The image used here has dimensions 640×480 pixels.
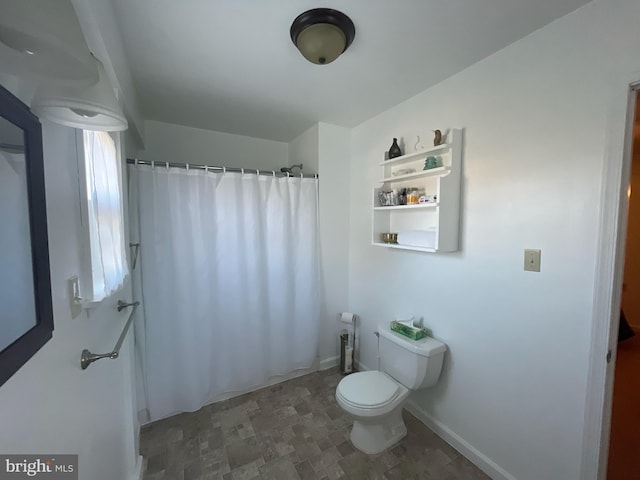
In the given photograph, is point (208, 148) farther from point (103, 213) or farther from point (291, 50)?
point (103, 213)

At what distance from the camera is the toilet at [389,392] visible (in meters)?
1.60

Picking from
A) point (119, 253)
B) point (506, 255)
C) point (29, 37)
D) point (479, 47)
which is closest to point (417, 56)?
point (479, 47)

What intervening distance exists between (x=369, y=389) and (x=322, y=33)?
2.03m

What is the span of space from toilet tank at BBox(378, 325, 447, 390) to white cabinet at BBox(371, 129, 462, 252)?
0.63 metres

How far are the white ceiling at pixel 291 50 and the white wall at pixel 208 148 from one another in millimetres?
→ 270

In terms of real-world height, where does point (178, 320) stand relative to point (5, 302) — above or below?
below

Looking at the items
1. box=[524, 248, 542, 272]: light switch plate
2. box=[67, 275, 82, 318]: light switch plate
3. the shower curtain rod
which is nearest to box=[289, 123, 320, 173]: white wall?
the shower curtain rod

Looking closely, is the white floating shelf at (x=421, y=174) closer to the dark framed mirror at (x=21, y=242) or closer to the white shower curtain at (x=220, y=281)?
the white shower curtain at (x=220, y=281)

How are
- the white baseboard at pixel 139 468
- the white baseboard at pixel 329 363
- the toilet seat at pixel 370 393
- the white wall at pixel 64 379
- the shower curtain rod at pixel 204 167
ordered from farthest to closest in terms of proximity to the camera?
the white baseboard at pixel 329 363 < the shower curtain rod at pixel 204 167 < the toilet seat at pixel 370 393 < the white baseboard at pixel 139 468 < the white wall at pixel 64 379

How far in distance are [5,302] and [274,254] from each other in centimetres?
189

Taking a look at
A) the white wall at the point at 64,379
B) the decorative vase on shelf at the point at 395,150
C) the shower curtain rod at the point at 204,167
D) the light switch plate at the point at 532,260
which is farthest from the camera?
the decorative vase on shelf at the point at 395,150

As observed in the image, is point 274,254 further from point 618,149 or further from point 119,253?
point 618,149

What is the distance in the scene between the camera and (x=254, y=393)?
226cm

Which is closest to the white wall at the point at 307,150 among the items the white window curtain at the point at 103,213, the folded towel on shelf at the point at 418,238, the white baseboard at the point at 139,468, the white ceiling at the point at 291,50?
the white ceiling at the point at 291,50
